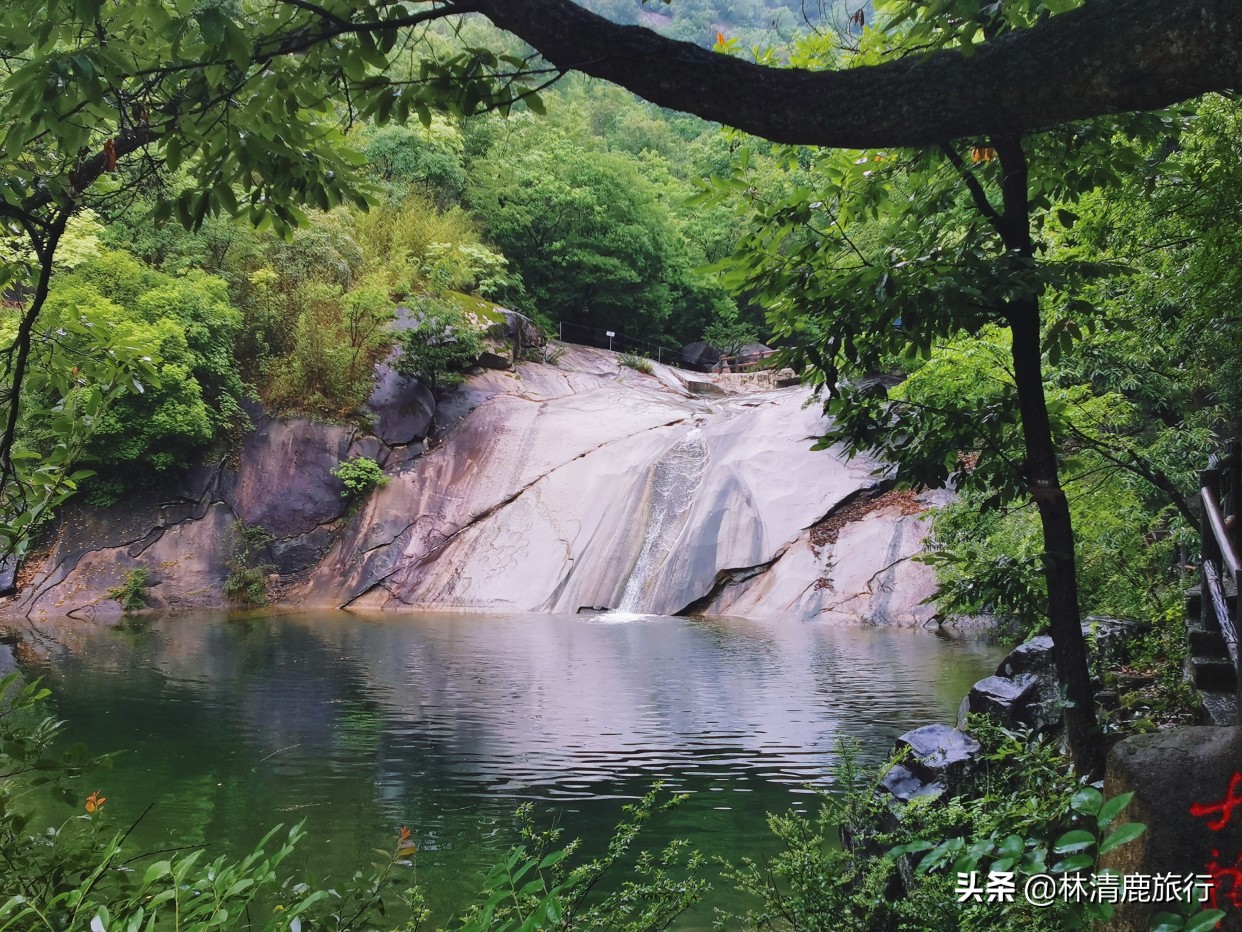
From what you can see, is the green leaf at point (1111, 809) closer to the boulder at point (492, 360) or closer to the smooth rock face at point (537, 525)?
the smooth rock face at point (537, 525)

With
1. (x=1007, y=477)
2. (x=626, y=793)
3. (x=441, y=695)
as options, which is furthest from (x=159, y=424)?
(x=1007, y=477)

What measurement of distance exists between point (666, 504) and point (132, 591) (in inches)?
403

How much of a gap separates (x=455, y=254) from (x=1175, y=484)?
1821cm

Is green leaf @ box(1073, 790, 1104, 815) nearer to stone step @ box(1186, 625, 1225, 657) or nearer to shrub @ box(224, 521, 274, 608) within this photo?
stone step @ box(1186, 625, 1225, 657)

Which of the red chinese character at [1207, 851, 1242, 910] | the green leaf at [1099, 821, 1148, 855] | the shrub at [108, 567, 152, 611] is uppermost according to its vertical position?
the green leaf at [1099, 821, 1148, 855]

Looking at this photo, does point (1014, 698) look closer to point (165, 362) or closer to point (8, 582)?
point (165, 362)

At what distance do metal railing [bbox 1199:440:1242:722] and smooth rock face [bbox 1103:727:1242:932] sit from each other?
71.2 inches

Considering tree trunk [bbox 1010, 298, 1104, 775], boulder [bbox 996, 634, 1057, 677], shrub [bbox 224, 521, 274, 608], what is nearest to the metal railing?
tree trunk [bbox 1010, 298, 1104, 775]

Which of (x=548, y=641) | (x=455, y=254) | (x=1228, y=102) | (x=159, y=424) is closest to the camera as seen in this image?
(x=1228, y=102)

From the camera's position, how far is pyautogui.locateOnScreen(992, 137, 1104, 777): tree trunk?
3145mm

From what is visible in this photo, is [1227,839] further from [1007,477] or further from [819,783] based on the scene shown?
[819,783]

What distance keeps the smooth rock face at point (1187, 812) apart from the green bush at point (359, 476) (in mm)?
19248

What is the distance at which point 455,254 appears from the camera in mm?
23547

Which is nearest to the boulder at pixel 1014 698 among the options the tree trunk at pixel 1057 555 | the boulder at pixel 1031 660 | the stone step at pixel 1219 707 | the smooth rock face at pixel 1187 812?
the boulder at pixel 1031 660
